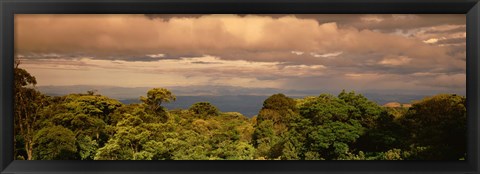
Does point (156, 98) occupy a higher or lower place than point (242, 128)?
higher

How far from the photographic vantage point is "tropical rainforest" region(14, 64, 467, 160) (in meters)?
2.37

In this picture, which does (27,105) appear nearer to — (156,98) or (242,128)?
(156,98)

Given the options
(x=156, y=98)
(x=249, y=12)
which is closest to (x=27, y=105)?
(x=156, y=98)

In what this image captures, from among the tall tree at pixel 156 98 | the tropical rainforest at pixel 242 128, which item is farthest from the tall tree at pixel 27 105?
the tall tree at pixel 156 98

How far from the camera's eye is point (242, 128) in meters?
2.44

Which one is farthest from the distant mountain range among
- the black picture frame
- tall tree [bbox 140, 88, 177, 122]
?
the black picture frame

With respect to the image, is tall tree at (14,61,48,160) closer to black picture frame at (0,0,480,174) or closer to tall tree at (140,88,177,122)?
black picture frame at (0,0,480,174)

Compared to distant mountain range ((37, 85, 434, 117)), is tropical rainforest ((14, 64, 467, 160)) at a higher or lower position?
lower

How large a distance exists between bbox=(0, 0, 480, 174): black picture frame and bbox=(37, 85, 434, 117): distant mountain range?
1.21 ft

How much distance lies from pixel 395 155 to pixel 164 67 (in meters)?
1.19

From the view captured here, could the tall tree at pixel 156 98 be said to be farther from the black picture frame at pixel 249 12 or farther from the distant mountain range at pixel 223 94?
the black picture frame at pixel 249 12

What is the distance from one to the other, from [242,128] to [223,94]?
19 cm

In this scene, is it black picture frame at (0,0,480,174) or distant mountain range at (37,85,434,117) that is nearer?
black picture frame at (0,0,480,174)

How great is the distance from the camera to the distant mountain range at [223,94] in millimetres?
2389
